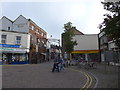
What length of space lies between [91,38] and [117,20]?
29702 mm

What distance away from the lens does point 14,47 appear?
28266mm

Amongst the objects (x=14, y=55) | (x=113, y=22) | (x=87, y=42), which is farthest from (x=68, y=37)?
(x=113, y=22)

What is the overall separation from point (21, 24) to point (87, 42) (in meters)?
17.5

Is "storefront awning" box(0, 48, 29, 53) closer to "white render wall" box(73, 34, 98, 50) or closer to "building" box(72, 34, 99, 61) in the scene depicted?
"building" box(72, 34, 99, 61)

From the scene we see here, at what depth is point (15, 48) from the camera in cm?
2836

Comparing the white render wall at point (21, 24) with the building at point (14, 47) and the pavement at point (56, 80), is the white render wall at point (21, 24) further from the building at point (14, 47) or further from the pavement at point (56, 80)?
the pavement at point (56, 80)

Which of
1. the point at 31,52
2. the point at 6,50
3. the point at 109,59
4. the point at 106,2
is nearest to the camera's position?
the point at 106,2

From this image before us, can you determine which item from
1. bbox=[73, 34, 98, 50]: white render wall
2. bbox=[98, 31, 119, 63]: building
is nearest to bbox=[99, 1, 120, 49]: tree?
bbox=[98, 31, 119, 63]: building

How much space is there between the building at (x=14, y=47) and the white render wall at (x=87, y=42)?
519 inches

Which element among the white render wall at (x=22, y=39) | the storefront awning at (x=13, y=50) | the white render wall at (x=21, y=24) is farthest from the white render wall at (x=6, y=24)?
the storefront awning at (x=13, y=50)

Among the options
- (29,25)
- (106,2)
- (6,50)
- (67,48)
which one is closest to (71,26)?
(67,48)

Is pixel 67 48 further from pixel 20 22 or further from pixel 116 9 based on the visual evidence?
pixel 116 9

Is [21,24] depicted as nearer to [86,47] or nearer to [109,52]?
[86,47]

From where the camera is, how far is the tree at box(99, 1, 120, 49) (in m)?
7.23
